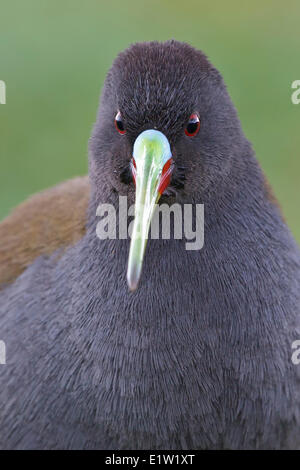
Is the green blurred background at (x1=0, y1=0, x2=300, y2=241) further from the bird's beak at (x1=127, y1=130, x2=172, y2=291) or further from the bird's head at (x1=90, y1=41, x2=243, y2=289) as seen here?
the bird's beak at (x1=127, y1=130, x2=172, y2=291)

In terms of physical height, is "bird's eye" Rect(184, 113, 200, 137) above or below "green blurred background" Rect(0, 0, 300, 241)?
below

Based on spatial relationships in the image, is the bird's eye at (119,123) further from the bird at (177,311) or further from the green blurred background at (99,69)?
the green blurred background at (99,69)

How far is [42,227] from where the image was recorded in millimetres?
4906

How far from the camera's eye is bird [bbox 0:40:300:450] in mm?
4125

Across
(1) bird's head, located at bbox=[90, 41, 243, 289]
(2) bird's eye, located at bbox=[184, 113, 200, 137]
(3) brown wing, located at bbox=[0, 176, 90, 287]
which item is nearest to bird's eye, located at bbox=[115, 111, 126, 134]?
(1) bird's head, located at bbox=[90, 41, 243, 289]

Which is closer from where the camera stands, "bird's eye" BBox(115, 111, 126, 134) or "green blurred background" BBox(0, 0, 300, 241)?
"bird's eye" BBox(115, 111, 126, 134)

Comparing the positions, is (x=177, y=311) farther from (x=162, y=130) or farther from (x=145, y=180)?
(x=162, y=130)

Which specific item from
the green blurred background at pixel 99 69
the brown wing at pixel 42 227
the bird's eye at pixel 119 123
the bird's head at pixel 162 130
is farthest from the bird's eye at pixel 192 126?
the green blurred background at pixel 99 69

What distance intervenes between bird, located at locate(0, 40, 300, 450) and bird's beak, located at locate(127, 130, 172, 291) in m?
0.07

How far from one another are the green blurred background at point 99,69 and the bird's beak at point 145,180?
172 inches

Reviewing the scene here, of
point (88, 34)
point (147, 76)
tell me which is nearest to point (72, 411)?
point (147, 76)

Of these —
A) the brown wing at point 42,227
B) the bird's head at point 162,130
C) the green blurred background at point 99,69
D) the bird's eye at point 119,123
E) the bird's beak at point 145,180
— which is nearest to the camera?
the bird's beak at point 145,180

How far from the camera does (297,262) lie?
4426mm

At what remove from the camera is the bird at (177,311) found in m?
4.12
